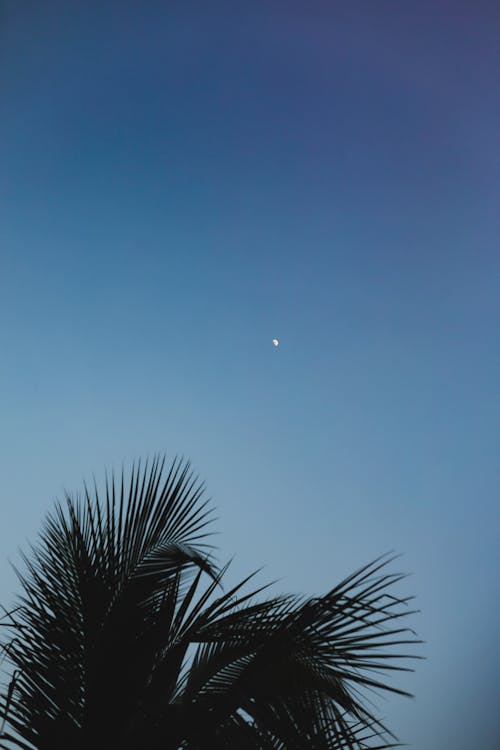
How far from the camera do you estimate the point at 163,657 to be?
161 cm

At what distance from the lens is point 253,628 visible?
1.57 meters

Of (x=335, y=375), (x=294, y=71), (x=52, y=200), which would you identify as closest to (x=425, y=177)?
(x=294, y=71)

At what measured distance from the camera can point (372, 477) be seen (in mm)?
6648

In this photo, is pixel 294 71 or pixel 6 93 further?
pixel 294 71

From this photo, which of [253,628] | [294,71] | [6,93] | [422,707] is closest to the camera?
[253,628]

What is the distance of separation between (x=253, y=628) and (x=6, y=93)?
4783 millimetres

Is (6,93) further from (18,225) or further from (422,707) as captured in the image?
(422,707)

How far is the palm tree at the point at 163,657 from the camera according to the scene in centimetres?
132

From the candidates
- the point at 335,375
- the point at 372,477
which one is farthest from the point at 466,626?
the point at 335,375

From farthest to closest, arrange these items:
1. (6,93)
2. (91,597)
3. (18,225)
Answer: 1. (18,225)
2. (6,93)
3. (91,597)

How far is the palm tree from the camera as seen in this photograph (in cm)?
132

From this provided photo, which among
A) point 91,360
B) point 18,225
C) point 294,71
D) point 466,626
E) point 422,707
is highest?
point 294,71

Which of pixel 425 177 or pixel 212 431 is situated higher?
pixel 425 177

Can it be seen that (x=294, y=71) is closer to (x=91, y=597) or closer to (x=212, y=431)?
(x=212, y=431)
